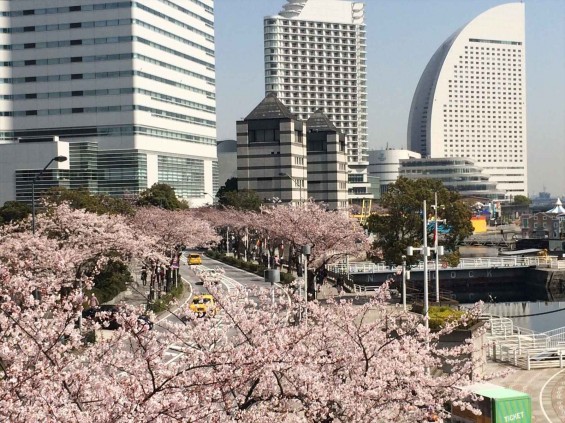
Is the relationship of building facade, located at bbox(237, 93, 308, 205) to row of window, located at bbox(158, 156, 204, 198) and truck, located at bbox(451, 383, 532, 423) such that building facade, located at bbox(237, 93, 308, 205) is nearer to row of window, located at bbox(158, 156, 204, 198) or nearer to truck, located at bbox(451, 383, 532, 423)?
row of window, located at bbox(158, 156, 204, 198)

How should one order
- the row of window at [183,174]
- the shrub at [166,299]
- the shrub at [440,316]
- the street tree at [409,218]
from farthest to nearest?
1. the row of window at [183,174]
2. the street tree at [409,218]
3. the shrub at [166,299]
4. the shrub at [440,316]

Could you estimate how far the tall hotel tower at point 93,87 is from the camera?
11462 centimetres

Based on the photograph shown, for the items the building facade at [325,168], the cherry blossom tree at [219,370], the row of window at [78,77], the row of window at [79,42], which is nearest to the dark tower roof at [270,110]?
the building facade at [325,168]

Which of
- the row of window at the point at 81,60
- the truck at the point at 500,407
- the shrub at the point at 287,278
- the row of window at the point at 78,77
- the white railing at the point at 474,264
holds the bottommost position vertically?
the white railing at the point at 474,264

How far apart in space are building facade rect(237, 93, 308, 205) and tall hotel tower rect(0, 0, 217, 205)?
20650 millimetres

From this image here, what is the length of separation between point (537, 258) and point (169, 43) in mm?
68552

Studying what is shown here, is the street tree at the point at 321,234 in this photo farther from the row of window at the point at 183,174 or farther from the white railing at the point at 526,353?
the row of window at the point at 183,174

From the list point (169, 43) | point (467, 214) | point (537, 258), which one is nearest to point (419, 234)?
point (467, 214)

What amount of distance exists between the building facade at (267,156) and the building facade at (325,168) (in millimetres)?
15799

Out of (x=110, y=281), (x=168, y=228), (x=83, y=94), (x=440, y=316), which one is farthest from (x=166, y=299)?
(x=83, y=94)

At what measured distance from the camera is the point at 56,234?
149ft

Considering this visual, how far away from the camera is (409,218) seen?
172ft

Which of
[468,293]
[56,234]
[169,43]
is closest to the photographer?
[56,234]

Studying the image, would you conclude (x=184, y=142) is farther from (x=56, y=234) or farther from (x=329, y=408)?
(x=329, y=408)
